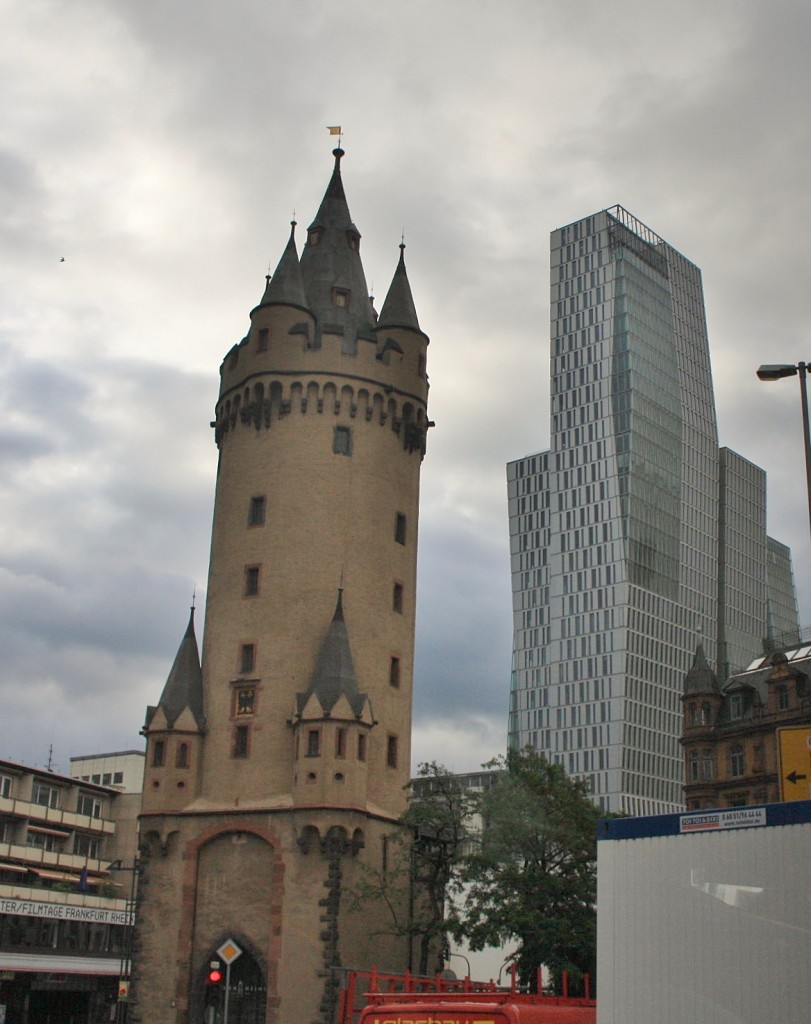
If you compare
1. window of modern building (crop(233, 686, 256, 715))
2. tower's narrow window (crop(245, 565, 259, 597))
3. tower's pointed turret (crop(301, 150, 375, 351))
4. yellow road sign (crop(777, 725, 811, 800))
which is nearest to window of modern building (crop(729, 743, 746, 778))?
window of modern building (crop(233, 686, 256, 715))

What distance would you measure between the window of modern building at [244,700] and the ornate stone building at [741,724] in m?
27.6

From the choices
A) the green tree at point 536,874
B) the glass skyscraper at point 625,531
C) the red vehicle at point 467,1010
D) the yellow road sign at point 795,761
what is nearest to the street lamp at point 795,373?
the yellow road sign at point 795,761

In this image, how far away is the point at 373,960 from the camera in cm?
5653

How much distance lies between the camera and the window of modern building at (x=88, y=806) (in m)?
107

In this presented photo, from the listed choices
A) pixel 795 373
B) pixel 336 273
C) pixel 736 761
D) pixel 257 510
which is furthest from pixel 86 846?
pixel 795 373

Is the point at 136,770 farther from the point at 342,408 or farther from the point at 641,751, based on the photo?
the point at 342,408

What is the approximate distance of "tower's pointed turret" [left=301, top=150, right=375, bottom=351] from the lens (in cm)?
6731

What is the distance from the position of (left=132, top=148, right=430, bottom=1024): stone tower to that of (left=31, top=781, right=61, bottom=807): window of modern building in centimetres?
4295

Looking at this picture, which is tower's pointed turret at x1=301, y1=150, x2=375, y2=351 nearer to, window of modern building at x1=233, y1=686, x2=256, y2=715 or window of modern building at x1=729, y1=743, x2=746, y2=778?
window of modern building at x1=233, y1=686, x2=256, y2=715

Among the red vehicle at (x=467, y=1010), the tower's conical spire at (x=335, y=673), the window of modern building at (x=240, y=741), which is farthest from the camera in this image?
the window of modern building at (x=240, y=741)

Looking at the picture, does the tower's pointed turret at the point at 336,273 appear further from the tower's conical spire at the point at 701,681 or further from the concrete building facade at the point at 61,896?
the concrete building facade at the point at 61,896

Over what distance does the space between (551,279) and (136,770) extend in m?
84.2

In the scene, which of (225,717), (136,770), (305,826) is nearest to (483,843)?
(305,826)

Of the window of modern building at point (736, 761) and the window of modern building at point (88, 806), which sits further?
the window of modern building at point (88, 806)
